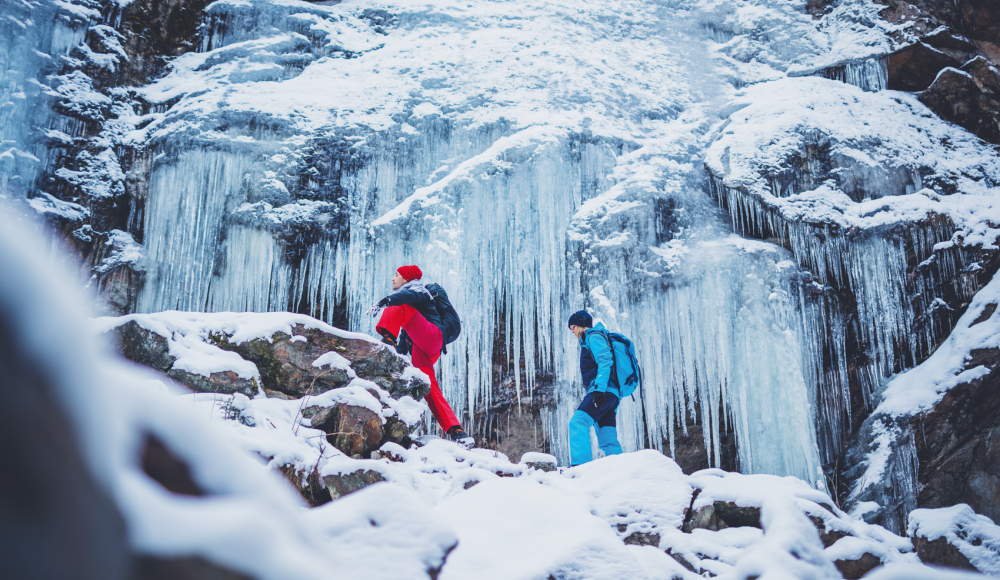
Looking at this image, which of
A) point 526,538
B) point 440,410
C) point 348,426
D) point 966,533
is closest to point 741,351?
point 966,533

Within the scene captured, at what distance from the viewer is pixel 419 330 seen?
4426 mm

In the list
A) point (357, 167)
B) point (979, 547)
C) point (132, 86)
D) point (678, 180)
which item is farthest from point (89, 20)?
point (979, 547)

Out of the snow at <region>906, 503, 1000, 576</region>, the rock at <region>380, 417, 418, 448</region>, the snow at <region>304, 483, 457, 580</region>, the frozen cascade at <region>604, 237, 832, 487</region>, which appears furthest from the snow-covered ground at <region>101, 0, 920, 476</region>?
the snow at <region>304, 483, 457, 580</region>

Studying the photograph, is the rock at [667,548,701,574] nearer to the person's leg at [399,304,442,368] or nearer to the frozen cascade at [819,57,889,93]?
the person's leg at [399,304,442,368]

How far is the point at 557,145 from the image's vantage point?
7.57 metres

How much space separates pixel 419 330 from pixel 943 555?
3.42m

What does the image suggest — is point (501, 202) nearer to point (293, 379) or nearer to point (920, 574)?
point (293, 379)

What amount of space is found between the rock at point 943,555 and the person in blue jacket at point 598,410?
1.82m

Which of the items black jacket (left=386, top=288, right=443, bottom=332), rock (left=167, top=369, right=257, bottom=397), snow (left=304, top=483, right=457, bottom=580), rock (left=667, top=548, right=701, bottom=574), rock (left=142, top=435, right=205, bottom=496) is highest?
black jacket (left=386, top=288, right=443, bottom=332)

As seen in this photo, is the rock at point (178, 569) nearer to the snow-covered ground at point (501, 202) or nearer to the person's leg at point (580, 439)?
the person's leg at point (580, 439)

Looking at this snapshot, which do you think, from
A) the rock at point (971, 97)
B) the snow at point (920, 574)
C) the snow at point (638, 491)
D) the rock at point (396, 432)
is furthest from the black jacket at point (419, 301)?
the rock at point (971, 97)

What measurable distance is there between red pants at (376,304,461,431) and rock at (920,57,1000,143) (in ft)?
26.4

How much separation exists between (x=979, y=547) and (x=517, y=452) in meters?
6.00

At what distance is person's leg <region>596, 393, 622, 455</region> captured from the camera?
4207 mm
